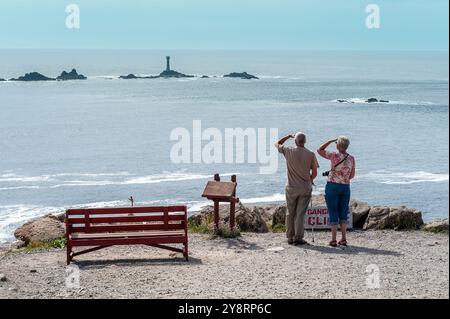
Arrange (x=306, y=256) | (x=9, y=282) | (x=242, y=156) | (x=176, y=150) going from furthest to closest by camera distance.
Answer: (x=176, y=150) < (x=242, y=156) < (x=306, y=256) < (x=9, y=282)

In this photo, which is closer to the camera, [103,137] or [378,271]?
[378,271]

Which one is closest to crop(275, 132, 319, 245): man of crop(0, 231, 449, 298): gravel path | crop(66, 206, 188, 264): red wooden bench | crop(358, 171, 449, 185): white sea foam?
crop(0, 231, 449, 298): gravel path

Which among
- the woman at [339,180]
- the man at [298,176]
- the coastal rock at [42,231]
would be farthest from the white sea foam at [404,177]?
the man at [298,176]

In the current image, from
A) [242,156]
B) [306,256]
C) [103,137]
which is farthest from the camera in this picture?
[103,137]

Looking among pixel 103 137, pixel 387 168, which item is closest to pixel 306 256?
pixel 387 168

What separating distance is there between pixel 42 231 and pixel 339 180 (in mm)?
6823

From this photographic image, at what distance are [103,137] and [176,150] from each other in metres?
13.4

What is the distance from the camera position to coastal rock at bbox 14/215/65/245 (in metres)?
15.7

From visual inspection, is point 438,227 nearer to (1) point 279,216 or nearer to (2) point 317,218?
(2) point 317,218

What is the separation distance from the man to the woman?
0.29 m

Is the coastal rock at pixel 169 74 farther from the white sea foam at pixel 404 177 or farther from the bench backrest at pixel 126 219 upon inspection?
the bench backrest at pixel 126 219

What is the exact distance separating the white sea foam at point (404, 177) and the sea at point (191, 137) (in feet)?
0.22

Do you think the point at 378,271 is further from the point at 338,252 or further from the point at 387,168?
the point at 387,168

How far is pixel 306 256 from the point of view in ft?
41.4
